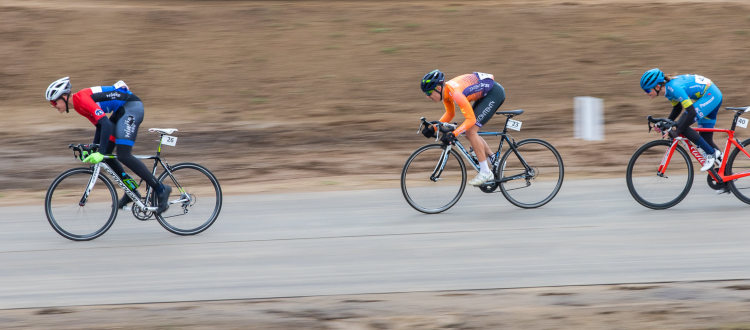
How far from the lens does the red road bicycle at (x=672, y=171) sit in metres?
7.46

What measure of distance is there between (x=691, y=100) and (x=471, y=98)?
2.26 metres

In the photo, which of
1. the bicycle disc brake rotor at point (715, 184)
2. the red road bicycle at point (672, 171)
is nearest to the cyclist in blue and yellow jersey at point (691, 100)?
the red road bicycle at point (672, 171)

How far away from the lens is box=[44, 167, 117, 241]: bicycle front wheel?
7016 millimetres

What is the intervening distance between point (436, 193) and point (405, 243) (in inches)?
55.7

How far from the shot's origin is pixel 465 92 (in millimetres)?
7879

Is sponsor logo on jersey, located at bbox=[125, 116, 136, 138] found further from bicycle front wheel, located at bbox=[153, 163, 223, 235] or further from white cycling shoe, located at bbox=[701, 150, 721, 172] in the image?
white cycling shoe, located at bbox=[701, 150, 721, 172]

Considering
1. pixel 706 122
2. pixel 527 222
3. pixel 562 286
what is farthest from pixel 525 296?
pixel 706 122

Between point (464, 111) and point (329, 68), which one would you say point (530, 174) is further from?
point (329, 68)

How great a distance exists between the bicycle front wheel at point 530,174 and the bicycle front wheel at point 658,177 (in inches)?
34.2

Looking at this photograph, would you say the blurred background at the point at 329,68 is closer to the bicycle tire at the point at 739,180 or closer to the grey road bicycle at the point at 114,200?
the bicycle tire at the point at 739,180

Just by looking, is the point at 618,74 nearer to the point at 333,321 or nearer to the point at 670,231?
the point at 670,231

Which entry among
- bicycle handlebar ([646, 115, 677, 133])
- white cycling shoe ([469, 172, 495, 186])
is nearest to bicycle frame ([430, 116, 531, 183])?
white cycling shoe ([469, 172, 495, 186])

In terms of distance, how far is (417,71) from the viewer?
18.6 meters

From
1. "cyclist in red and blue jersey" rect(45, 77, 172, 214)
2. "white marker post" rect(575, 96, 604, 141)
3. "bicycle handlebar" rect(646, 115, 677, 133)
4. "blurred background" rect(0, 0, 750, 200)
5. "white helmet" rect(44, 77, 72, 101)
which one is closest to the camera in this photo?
"white helmet" rect(44, 77, 72, 101)
